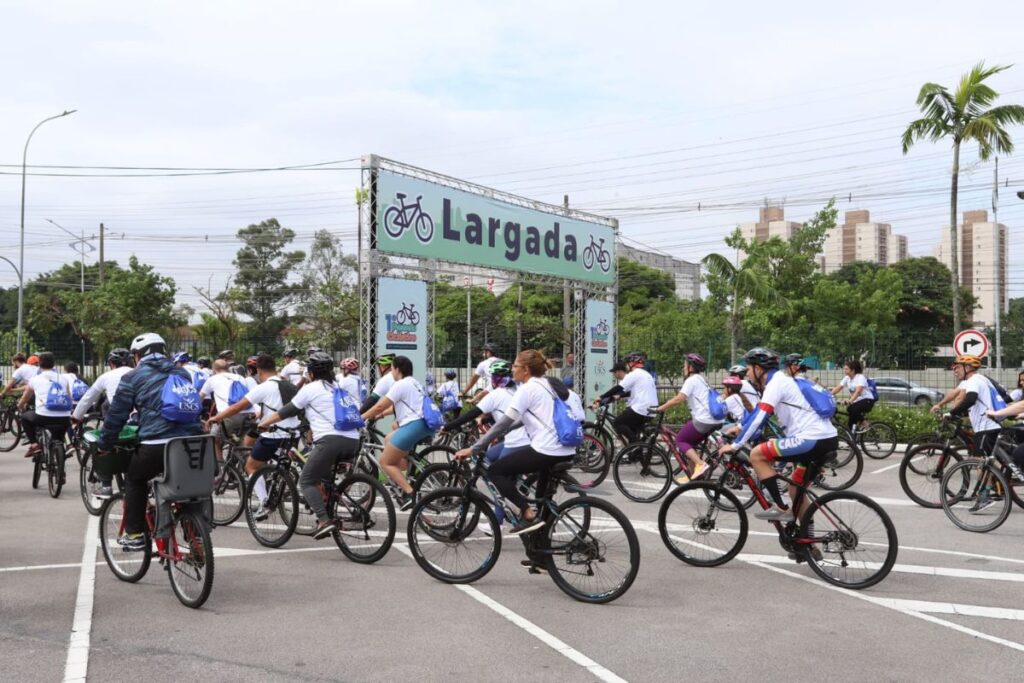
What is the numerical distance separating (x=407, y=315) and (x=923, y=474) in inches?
302

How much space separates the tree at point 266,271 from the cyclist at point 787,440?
7009 centimetres

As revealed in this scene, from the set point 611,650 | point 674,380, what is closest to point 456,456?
point 611,650

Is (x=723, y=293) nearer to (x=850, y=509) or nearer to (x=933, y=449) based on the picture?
(x=933, y=449)

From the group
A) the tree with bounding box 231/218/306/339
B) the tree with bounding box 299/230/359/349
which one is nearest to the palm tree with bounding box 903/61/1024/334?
the tree with bounding box 299/230/359/349

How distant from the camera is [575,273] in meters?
20.6

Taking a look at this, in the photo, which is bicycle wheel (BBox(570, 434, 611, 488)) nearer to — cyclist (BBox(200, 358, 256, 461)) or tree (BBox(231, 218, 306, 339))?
cyclist (BBox(200, 358, 256, 461))

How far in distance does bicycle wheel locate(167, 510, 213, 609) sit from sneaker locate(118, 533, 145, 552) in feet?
1.29

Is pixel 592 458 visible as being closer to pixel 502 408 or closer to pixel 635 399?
pixel 635 399

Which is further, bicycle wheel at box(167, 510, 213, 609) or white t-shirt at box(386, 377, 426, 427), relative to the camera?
white t-shirt at box(386, 377, 426, 427)

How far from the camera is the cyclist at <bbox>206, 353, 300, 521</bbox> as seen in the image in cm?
895

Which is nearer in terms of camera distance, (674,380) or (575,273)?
(575,273)

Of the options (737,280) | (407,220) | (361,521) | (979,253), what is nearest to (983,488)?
(361,521)

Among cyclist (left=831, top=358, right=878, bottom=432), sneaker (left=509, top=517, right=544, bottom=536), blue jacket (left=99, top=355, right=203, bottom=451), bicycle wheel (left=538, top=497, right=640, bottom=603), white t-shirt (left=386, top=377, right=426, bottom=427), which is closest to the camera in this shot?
bicycle wheel (left=538, top=497, right=640, bottom=603)

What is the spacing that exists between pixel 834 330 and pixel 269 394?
16661 mm
